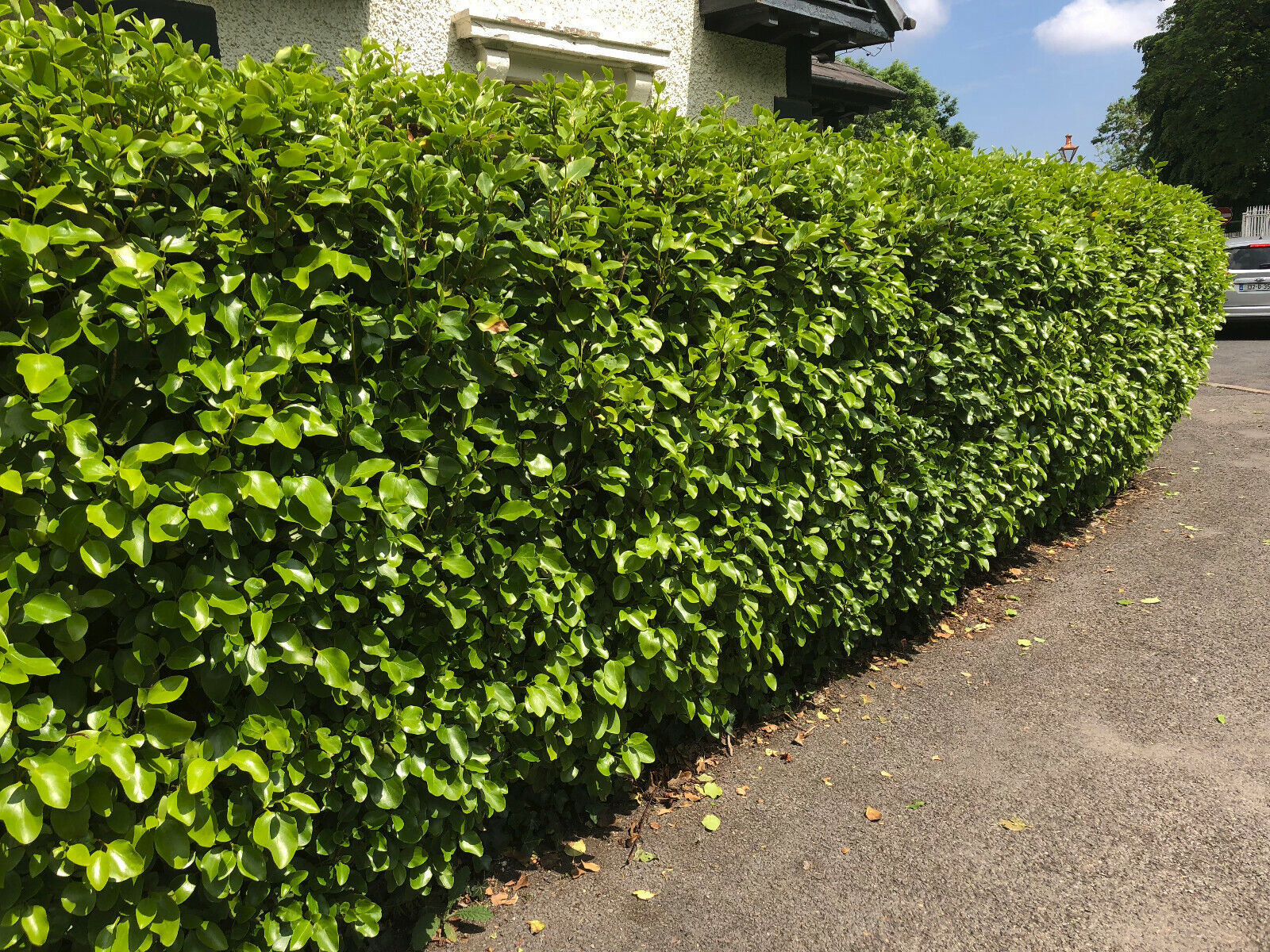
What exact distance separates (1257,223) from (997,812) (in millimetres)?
38751

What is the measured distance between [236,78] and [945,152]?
11.5 feet

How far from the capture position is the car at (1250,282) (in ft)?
51.8

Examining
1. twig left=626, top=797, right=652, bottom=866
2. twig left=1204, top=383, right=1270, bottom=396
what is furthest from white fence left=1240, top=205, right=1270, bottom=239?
twig left=626, top=797, right=652, bottom=866

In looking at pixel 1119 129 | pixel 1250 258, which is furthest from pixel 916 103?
pixel 1250 258

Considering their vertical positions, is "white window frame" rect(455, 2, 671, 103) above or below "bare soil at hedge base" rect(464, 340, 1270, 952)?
above

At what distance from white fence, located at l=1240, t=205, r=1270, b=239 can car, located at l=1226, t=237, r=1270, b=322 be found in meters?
20.9

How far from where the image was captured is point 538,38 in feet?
25.8

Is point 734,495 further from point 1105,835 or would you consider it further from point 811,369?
point 1105,835

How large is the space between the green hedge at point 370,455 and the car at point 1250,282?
50.8ft

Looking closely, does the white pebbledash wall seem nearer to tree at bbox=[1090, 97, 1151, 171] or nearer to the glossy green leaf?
the glossy green leaf

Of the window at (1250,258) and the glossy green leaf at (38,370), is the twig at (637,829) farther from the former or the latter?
the window at (1250,258)

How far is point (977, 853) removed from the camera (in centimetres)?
303

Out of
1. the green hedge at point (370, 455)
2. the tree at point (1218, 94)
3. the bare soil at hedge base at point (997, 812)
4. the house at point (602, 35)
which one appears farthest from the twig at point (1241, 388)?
the tree at point (1218, 94)

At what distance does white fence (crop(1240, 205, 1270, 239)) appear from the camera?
33188mm
